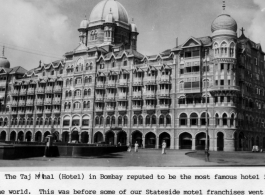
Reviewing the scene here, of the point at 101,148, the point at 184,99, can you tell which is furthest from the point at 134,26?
the point at 101,148

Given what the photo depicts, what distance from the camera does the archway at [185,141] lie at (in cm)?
5475

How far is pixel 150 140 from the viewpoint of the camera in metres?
59.6

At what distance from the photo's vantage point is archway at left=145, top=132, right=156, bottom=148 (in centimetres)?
5880

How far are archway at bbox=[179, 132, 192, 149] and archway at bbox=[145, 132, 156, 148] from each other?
533cm

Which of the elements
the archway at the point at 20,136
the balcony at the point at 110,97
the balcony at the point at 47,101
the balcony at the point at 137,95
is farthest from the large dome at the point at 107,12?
the archway at the point at 20,136

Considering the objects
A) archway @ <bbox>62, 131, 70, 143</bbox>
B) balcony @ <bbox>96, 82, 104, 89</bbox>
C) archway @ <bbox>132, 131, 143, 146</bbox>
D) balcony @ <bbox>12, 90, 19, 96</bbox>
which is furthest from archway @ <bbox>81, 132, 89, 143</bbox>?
balcony @ <bbox>12, 90, 19, 96</bbox>

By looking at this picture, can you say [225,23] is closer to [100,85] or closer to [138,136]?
[138,136]

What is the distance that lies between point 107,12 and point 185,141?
3746cm

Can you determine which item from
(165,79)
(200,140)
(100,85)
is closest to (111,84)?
(100,85)

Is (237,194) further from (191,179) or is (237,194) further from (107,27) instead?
(107,27)

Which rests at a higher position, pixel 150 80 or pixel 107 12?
pixel 107 12

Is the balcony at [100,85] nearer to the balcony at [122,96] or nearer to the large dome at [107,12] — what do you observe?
the balcony at [122,96]

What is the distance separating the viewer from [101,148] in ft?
104

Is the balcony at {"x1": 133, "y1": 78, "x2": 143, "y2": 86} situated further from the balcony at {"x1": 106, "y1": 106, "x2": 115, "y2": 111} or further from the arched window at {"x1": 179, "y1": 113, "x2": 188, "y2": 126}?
the arched window at {"x1": 179, "y1": 113, "x2": 188, "y2": 126}
